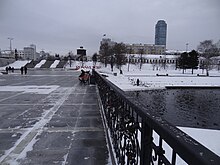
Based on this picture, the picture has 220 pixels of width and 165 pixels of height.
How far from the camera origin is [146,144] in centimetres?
179

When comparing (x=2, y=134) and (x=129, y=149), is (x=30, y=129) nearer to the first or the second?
(x=2, y=134)

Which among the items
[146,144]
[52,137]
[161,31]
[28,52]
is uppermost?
[161,31]

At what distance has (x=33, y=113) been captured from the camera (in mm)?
6480

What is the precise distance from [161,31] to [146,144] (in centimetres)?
17238

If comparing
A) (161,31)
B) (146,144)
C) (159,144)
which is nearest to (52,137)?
(146,144)

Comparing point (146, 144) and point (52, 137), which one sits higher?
point (146, 144)

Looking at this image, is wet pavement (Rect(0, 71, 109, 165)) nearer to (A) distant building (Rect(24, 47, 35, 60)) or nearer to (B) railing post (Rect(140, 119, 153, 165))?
(B) railing post (Rect(140, 119, 153, 165))

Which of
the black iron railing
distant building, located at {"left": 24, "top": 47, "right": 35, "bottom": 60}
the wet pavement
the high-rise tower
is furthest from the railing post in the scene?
the high-rise tower

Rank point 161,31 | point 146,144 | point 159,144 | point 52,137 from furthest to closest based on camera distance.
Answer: point 161,31 → point 52,137 → point 146,144 → point 159,144

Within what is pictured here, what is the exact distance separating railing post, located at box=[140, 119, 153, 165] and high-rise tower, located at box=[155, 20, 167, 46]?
17163 cm

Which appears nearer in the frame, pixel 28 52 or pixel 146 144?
pixel 146 144

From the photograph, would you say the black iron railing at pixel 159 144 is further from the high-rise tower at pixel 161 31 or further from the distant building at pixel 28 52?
the high-rise tower at pixel 161 31

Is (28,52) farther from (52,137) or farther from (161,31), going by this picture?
(52,137)

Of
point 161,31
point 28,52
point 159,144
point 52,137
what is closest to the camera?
point 159,144
